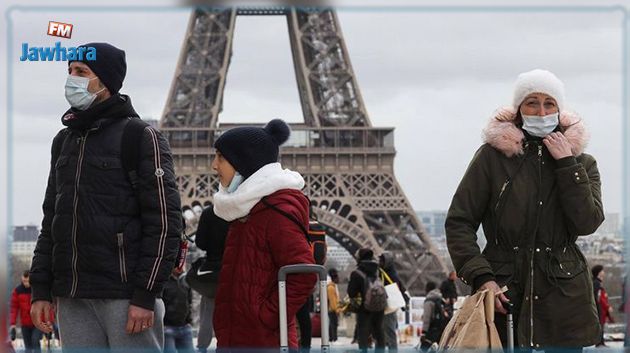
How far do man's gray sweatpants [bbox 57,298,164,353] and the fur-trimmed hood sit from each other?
1.48m

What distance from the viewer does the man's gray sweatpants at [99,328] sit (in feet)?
16.5

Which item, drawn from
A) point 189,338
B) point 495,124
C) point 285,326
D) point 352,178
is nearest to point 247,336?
point 285,326

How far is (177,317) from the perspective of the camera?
9359 mm

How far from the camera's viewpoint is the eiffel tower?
1494 inches

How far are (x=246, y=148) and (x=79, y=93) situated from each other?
68 cm

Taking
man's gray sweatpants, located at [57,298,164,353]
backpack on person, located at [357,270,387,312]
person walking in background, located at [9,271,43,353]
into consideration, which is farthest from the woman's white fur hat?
person walking in background, located at [9,271,43,353]

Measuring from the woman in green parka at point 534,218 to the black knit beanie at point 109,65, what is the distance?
1.41 m

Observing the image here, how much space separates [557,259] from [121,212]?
1.68 meters

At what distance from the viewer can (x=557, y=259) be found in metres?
5.29

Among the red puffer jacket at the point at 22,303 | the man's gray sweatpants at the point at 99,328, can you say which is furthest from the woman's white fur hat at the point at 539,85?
the red puffer jacket at the point at 22,303

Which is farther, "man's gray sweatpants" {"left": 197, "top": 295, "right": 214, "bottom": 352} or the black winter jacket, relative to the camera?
"man's gray sweatpants" {"left": 197, "top": 295, "right": 214, "bottom": 352}

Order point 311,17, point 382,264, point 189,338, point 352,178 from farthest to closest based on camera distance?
1. point 311,17
2. point 352,178
3. point 382,264
4. point 189,338

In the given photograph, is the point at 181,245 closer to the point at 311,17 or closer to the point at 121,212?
the point at 121,212

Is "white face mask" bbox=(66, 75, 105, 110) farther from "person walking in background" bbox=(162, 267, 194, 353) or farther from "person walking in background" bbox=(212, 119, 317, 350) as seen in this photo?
"person walking in background" bbox=(162, 267, 194, 353)
